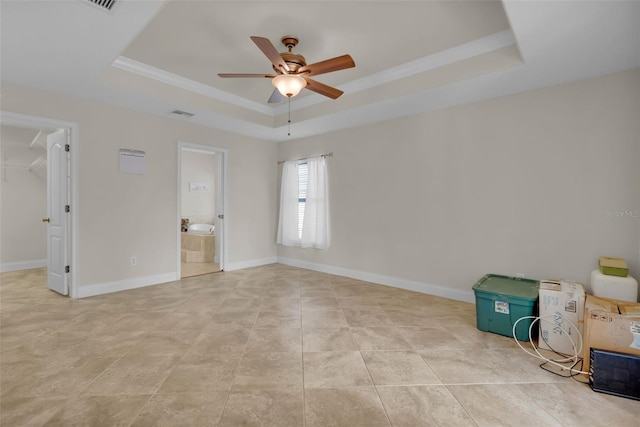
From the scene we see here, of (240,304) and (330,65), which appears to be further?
(240,304)

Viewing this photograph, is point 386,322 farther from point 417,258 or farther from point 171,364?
point 171,364

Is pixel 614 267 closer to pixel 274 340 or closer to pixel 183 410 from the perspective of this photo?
pixel 274 340

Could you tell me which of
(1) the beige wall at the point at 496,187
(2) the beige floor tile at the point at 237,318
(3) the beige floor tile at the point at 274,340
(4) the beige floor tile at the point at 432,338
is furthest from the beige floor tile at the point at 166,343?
(1) the beige wall at the point at 496,187

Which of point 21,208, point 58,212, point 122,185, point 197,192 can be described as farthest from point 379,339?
point 197,192

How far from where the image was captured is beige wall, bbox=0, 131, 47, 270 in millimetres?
5215

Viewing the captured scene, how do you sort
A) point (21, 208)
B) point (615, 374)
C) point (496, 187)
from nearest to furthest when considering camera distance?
point (615, 374)
point (496, 187)
point (21, 208)

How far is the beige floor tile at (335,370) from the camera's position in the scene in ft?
6.45

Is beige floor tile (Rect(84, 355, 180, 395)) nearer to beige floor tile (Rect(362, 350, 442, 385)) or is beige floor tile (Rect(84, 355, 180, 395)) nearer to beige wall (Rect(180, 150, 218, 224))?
beige floor tile (Rect(362, 350, 442, 385))

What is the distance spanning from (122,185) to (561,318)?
5141mm

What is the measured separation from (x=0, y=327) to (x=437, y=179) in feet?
16.5

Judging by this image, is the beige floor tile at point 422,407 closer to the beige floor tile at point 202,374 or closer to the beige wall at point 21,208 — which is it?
the beige floor tile at point 202,374

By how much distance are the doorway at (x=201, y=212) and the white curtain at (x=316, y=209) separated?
59.7 inches

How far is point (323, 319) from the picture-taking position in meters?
3.06

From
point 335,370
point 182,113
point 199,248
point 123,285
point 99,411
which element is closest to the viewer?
point 99,411
